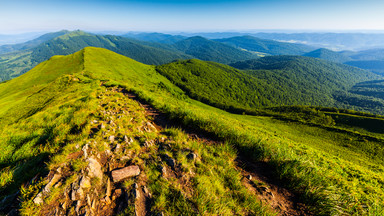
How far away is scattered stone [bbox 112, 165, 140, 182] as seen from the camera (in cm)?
409

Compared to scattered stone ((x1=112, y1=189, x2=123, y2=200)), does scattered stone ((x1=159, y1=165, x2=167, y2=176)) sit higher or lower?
higher

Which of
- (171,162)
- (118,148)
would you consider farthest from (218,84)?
(171,162)

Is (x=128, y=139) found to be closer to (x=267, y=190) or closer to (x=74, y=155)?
(x=74, y=155)

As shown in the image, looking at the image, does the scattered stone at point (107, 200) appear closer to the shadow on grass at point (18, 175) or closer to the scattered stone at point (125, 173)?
the scattered stone at point (125, 173)

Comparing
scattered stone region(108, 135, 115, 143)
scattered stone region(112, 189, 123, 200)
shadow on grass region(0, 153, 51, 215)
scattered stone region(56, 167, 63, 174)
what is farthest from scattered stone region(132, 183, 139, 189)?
scattered stone region(108, 135, 115, 143)

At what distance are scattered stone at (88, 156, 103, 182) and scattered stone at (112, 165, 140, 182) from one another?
40 centimetres

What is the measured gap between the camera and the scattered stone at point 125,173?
4088mm

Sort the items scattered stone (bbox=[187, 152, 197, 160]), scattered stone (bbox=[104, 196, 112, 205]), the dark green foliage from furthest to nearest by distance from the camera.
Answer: the dark green foliage
scattered stone (bbox=[187, 152, 197, 160])
scattered stone (bbox=[104, 196, 112, 205])

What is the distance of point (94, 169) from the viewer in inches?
165

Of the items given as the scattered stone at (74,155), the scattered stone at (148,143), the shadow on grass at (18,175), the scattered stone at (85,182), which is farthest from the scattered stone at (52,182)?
the scattered stone at (148,143)

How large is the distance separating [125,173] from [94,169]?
0.93 m

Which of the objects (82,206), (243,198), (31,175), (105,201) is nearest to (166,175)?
(105,201)

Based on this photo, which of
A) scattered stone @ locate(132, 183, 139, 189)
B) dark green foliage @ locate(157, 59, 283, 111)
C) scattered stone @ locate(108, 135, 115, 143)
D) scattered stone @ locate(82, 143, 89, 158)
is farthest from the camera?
dark green foliage @ locate(157, 59, 283, 111)

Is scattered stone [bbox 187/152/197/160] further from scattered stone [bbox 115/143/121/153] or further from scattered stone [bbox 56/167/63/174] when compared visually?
scattered stone [bbox 56/167/63/174]
